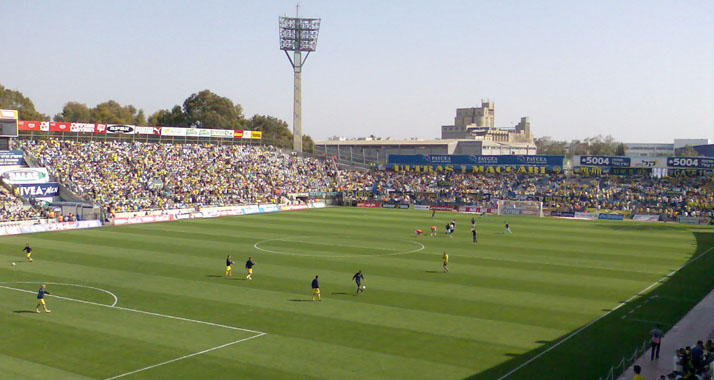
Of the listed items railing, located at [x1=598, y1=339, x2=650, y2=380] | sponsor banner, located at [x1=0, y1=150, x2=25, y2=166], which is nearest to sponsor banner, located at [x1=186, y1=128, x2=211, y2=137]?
sponsor banner, located at [x1=0, y1=150, x2=25, y2=166]

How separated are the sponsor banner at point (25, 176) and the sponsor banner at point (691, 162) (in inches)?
2972

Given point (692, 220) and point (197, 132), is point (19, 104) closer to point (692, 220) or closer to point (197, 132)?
point (197, 132)

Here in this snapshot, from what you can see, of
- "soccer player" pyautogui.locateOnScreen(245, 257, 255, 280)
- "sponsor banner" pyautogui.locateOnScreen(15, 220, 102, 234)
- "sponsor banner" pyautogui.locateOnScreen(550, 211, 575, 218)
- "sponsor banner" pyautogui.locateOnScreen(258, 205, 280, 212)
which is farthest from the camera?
"sponsor banner" pyautogui.locateOnScreen(258, 205, 280, 212)

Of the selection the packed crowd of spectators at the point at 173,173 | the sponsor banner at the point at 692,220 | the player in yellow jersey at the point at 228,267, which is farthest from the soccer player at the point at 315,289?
the sponsor banner at the point at 692,220

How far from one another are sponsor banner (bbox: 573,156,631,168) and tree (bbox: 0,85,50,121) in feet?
327

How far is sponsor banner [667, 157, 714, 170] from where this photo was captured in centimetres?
7956

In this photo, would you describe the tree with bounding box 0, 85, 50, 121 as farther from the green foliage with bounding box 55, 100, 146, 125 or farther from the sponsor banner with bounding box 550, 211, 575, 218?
the sponsor banner with bounding box 550, 211, 575, 218

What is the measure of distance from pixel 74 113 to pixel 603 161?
111 m

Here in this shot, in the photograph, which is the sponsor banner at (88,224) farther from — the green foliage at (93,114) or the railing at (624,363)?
the green foliage at (93,114)

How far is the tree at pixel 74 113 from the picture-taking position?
140 m

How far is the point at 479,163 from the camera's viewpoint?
95.2m

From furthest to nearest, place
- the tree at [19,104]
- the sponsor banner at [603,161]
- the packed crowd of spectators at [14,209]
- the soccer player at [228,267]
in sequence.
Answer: the tree at [19,104]
the sponsor banner at [603,161]
the packed crowd of spectators at [14,209]
the soccer player at [228,267]

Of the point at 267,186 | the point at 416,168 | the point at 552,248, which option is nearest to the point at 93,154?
the point at 267,186

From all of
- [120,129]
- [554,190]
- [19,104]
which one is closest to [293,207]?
[120,129]
